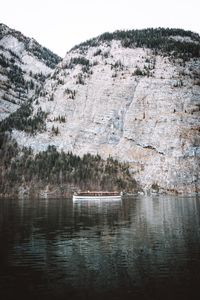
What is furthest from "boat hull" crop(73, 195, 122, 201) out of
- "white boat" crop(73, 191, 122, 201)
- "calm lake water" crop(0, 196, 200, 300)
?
"calm lake water" crop(0, 196, 200, 300)

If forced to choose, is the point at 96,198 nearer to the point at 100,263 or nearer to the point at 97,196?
the point at 97,196

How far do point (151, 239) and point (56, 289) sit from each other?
24031 mm

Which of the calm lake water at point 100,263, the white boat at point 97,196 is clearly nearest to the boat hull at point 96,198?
the white boat at point 97,196

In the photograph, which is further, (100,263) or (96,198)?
(96,198)

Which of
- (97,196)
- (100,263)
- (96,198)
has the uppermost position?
(97,196)

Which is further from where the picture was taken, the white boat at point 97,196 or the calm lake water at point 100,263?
the white boat at point 97,196

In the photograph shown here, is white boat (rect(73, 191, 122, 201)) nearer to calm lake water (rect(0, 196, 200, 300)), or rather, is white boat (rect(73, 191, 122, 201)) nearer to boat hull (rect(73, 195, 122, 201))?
boat hull (rect(73, 195, 122, 201))

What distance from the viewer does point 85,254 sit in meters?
42.7

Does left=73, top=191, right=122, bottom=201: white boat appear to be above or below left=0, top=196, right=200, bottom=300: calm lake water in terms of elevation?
above

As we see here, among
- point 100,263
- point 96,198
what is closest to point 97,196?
point 96,198

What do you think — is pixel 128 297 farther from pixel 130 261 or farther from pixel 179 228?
pixel 179 228

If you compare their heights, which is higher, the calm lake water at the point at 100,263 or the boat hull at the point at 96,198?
the boat hull at the point at 96,198

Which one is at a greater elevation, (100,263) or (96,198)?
(96,198)

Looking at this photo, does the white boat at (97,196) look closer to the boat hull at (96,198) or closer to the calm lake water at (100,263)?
the boat hull at (96,198)
